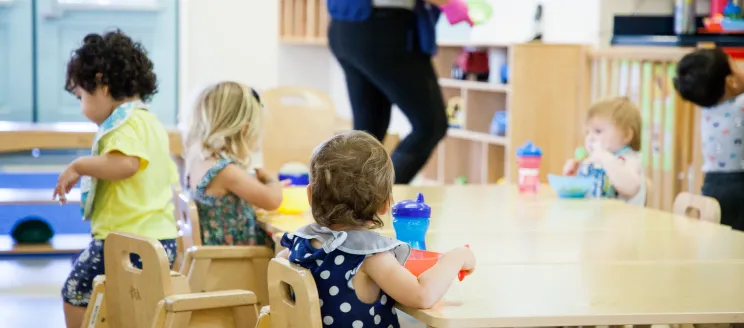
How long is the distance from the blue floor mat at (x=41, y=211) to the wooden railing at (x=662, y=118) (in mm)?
3030

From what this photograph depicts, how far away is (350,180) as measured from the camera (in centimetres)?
162

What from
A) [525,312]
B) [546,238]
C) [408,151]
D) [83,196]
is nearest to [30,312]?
[83,196]

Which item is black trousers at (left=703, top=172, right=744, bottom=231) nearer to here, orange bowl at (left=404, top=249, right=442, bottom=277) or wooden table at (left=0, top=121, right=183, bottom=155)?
orange bowl at (left=404, top=249, right=442, bottom=277)

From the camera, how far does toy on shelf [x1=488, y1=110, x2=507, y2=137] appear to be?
527cm

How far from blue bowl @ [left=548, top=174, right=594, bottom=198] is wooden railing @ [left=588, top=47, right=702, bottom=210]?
1.16m

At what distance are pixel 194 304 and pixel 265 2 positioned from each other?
5013 millimetres

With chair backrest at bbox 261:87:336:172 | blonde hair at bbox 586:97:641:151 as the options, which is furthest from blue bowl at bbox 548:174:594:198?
chair backrest at bbox 261:87:336:172

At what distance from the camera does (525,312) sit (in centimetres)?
152

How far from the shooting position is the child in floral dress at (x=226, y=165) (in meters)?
2.58

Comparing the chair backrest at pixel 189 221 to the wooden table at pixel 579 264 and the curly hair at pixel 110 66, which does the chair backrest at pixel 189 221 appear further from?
the curly hair at pixel 110 66

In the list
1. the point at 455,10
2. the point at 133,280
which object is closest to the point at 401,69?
the point at 455,10

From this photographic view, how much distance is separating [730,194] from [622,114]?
415mm

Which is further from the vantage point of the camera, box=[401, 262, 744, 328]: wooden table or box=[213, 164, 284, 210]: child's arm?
box=[213, 164, 284, 210]: child's arm

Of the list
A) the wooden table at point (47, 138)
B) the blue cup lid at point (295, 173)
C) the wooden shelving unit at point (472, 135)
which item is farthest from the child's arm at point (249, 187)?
the wooden shelving unit at point (472, 135)
